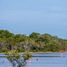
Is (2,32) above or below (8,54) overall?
above

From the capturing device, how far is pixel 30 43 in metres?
91.0

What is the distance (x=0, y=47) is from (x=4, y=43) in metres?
1.26

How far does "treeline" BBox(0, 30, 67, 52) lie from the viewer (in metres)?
89.2

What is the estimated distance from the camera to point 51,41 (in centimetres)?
9806

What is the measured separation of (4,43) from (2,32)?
580 inches

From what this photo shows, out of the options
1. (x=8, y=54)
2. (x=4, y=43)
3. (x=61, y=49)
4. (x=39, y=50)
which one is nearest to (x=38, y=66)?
(x=8, y=54)

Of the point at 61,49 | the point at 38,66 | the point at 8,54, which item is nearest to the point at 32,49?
the point at 61,49

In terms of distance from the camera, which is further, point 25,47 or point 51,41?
point 51,41

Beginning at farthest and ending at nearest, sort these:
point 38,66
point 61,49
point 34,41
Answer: point 61,49 < point 34,41 < point 38,66

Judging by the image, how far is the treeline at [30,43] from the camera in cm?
8925

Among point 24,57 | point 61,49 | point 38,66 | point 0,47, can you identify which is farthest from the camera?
point 61,49

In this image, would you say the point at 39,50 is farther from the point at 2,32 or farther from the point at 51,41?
the point at 2,32

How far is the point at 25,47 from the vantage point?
90.1m

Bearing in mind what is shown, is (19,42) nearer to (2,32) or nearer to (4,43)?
(4,43)
